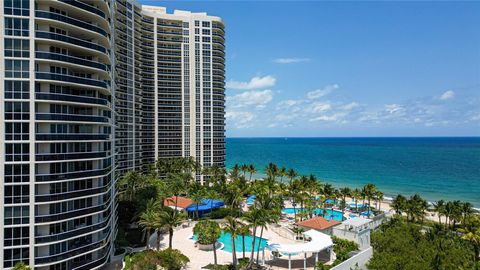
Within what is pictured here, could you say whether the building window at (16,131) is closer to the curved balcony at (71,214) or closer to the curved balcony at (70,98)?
the curved balcony at (70,98)

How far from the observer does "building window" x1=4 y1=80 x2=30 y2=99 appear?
1254 inches

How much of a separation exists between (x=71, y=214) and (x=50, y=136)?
8802 millimetres

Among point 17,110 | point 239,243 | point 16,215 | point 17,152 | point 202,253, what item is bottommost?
point 239,243

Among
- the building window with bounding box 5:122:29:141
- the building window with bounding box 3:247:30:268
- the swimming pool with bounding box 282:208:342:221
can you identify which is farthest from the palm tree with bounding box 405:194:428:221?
the building window with bounding box 5:122:29:141

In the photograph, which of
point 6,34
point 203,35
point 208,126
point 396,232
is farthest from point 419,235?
point 203,35

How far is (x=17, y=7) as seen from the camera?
32.2 meters

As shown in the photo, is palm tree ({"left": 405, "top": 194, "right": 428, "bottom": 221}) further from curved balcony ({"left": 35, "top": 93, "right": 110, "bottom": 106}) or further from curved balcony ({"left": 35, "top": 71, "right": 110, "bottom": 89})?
curved balcony ({"left": 35, "top": 71, "right": 110, "bottom": 89})

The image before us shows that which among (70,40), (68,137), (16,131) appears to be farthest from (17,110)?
(70,40)

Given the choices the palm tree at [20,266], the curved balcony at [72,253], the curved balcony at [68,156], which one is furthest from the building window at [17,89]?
the curved balcony at [72,253]

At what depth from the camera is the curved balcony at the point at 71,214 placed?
3259 cm

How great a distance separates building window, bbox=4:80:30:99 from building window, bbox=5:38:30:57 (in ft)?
9.38

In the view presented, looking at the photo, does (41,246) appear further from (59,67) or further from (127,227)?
(127,227)

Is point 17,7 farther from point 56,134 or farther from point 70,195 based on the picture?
point 70,195

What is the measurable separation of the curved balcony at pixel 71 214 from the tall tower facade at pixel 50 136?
9 centimetres
